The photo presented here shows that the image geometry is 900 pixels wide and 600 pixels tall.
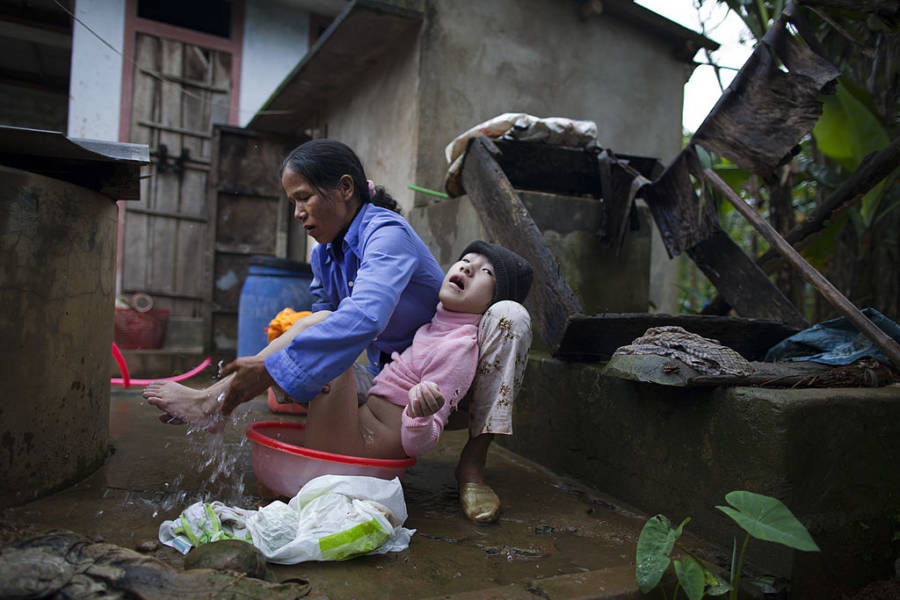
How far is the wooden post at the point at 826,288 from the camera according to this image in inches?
70.4

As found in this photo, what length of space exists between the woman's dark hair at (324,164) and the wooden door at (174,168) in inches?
208

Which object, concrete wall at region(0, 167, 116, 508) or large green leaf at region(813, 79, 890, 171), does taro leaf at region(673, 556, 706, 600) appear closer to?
concrete wall at region(0, 167, 116, 508)

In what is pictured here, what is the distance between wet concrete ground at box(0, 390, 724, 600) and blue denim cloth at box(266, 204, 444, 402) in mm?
486

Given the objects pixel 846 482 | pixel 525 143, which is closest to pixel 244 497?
pixel 846 482

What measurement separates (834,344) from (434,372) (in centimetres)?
136

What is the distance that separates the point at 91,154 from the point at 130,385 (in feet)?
8.11

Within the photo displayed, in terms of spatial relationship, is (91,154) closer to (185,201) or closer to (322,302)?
(322,302)

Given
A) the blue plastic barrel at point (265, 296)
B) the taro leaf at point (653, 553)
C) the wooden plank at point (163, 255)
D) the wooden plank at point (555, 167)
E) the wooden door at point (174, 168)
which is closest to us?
the taro leaf at point (653, 553)

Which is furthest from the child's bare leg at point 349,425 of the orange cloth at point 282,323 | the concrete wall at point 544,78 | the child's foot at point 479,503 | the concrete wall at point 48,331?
the concrete wall at point 544,78

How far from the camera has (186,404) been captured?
1.68 m

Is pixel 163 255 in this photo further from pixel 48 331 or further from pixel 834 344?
pixel 834 344

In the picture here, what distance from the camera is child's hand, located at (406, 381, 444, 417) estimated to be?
1588 mm

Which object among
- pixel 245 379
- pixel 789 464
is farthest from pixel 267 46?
pixel 789 464

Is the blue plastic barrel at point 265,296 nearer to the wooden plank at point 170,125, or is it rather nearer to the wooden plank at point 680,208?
the wooden plank at point 680,208
